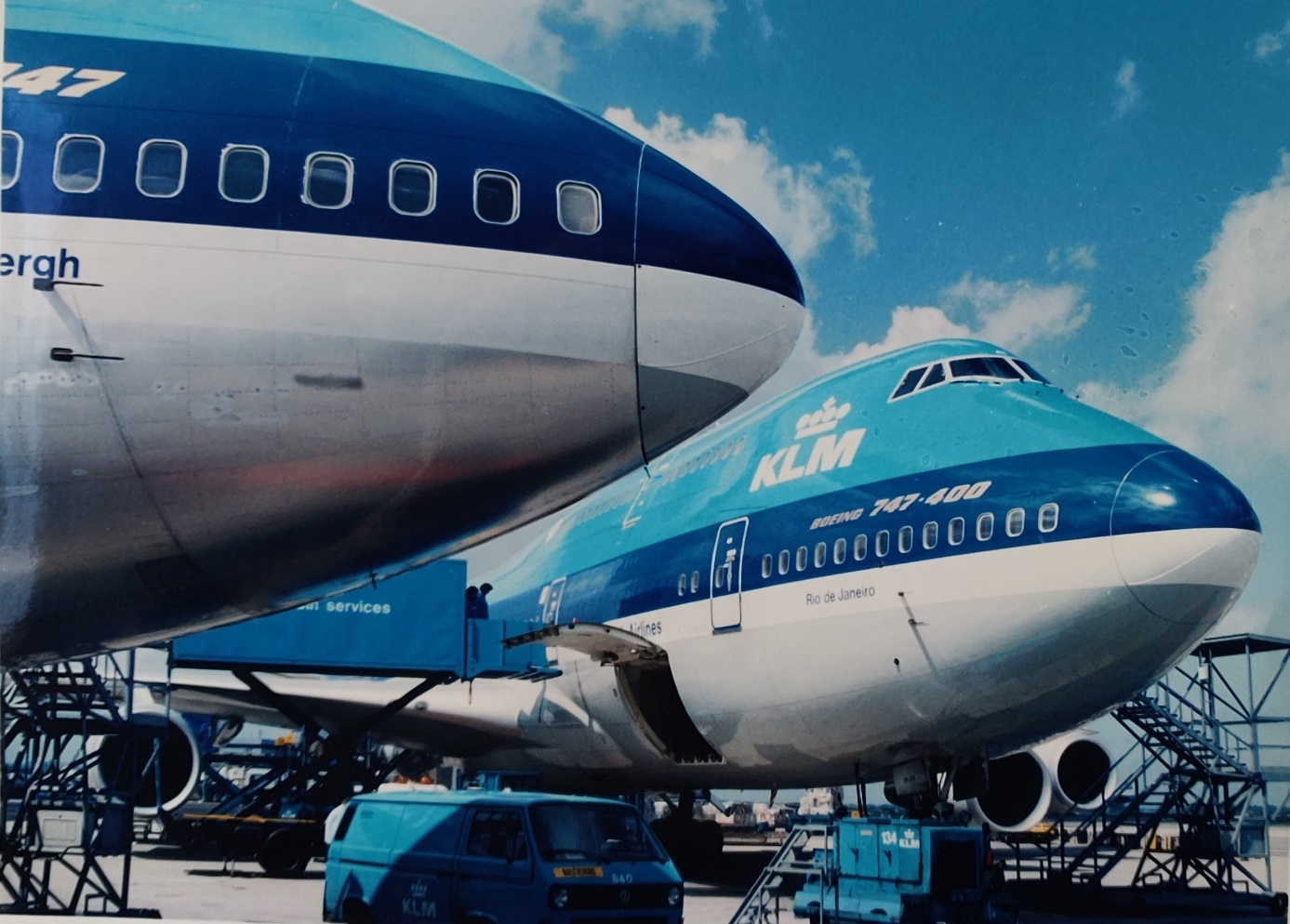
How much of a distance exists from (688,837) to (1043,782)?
5312mm

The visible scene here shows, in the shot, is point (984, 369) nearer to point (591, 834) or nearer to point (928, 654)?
point (928, 654)

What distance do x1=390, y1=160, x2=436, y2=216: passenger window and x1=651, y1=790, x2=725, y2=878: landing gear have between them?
12784 millimetres

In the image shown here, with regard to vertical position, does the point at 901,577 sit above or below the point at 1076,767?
above

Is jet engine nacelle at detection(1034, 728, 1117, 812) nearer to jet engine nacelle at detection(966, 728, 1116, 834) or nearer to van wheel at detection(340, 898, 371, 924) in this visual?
jet engine nacelle at detection(966, 728, 1116, 834)

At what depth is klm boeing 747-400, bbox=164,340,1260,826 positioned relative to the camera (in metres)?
8.14

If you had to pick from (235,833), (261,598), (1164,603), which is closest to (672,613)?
(1164,603)

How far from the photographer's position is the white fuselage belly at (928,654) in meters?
8.13

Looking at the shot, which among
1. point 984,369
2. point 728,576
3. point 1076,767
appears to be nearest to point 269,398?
point 728,576

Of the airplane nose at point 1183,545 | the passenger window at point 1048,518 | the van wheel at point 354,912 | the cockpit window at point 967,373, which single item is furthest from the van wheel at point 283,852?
the airplane nose at point 1183,545

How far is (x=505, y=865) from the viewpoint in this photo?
6.93 m

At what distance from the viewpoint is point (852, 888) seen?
28.8 feet

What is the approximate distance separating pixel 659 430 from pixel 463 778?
11.6m

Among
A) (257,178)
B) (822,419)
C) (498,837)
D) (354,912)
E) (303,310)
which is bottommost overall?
(354,912)

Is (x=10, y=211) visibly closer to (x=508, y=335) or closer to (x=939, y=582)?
(x=508, y=335)
